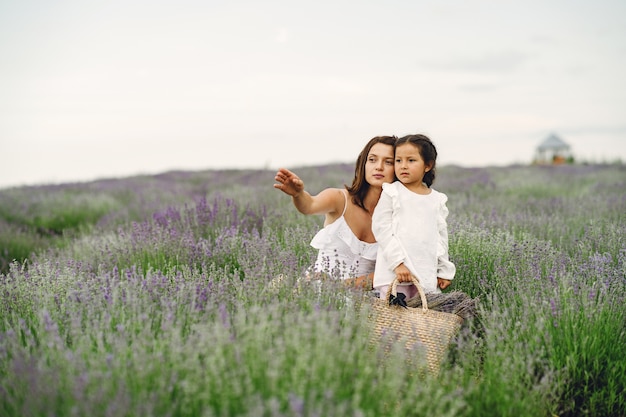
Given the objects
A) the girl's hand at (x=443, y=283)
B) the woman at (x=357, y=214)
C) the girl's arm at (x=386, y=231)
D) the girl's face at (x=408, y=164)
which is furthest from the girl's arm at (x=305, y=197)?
the girl's hand at (x=443, y=283)

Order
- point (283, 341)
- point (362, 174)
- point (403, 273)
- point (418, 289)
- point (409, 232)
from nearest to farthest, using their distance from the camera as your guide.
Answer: point (283, 341)
point (418, 289)
point (403, 273)
point (409, 232)
point (362, 174)

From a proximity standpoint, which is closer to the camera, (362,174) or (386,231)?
(386,231)

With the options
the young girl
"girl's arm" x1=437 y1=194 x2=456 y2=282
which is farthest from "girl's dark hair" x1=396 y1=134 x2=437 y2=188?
"girl's arm" x1=437 y1=194 x2=456 y2=282

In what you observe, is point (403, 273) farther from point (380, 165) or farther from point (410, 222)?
point (380, 165)

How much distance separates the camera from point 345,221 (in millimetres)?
3637

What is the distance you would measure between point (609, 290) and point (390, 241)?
1.40 meters

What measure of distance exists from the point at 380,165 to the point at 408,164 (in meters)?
0.23

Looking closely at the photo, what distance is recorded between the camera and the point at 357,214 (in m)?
3.68

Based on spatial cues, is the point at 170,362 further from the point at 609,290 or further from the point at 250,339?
the point at 609,290

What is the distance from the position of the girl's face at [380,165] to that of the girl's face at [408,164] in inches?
4.9

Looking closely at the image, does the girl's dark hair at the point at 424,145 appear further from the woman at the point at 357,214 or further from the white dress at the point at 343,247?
the white dress at the point at 343,247

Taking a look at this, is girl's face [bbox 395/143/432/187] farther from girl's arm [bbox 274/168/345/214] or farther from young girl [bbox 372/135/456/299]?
girl's arm [bbox 274/168/345/214]

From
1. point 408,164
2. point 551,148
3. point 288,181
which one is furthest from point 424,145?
point 551,148

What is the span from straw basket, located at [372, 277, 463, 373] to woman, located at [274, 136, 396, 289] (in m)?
0.54
